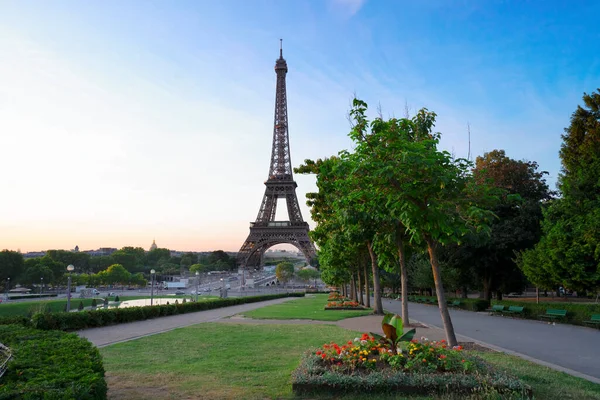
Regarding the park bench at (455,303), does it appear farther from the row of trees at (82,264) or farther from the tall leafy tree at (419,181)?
the row of trees at (82,264)

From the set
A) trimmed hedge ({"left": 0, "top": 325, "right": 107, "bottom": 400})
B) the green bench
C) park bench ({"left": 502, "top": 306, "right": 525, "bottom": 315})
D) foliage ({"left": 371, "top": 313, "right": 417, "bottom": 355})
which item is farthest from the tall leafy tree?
the green bench

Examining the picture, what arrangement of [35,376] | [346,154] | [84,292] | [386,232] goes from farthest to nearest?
[84,292], [386,232], [346,154], [35,376]

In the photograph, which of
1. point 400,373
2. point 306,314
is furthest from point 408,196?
point 306,314

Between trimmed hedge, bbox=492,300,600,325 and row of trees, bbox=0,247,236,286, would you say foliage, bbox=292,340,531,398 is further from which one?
row of trees, bbox=0,247,236,286

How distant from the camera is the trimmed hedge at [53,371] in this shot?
4.31m

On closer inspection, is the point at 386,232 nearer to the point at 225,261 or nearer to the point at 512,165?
the point at 512,165

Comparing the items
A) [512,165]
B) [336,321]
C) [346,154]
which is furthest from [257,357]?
[512,165]

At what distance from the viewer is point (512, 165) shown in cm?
3372

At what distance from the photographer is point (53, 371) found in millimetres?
5238

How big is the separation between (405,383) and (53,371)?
16.3 feet

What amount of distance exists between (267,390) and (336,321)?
1380cm

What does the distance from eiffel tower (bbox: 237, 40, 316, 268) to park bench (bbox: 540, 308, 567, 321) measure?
56.4 meters

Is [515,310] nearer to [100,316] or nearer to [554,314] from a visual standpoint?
[554,314]

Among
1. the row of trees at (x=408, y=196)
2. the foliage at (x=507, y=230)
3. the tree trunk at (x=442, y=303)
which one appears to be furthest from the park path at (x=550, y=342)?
the foliage at (x=507, y=230)
